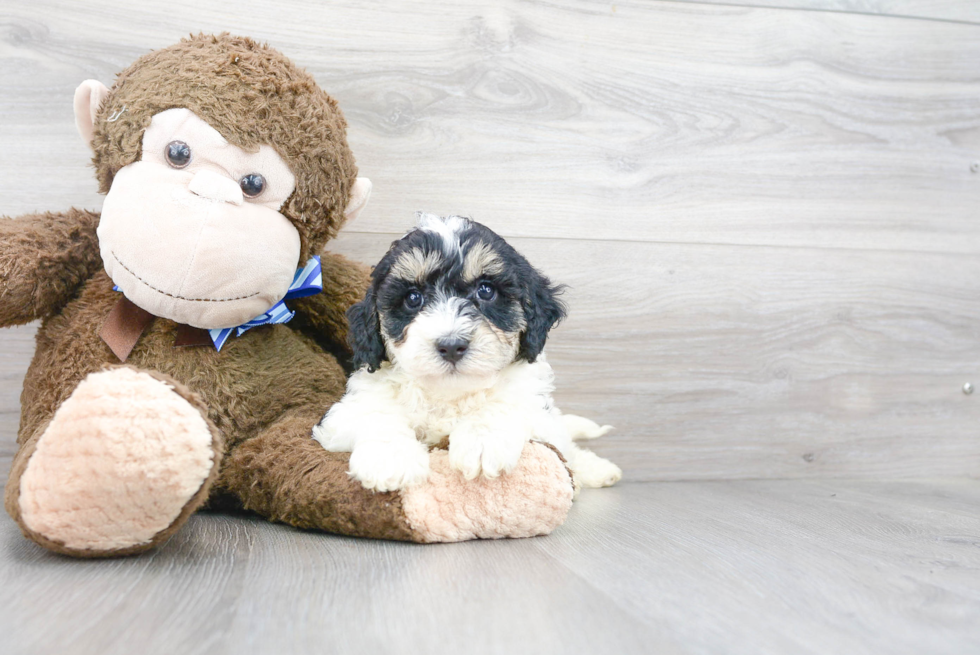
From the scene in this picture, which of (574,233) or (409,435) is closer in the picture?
(409,435)

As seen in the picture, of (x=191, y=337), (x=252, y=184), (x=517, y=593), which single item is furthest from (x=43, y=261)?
(x=517, y=593)

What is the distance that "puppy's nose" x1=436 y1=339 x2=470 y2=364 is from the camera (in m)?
1.20

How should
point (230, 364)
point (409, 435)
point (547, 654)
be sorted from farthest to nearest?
point (230, 364) < point (409, 435) < point (547, 654)

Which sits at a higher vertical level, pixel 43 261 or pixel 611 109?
pixel 611 109

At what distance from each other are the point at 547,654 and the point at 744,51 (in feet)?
5.69

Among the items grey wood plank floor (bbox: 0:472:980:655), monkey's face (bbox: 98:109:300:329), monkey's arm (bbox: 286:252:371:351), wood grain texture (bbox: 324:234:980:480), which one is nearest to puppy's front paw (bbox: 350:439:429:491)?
grey wood plank floor (bbox: 0:472:980:655)

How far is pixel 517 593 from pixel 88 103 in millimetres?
1186

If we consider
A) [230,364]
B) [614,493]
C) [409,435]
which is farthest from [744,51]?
[230,364]

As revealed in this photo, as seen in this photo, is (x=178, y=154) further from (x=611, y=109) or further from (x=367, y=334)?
(x=611, y=109)

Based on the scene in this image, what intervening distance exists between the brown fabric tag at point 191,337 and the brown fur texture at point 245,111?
23 centimetres

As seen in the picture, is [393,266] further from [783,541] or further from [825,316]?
[825,316]

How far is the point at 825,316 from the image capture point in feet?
6.81

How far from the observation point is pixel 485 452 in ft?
4.00

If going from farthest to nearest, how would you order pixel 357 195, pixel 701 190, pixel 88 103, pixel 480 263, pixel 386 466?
1. pixel 701 190
2. pixel 357 195
3. pixel 88 103
4. pixel 480 263
5. pixel 386 466
